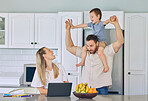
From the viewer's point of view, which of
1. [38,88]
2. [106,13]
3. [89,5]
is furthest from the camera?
[89,5]

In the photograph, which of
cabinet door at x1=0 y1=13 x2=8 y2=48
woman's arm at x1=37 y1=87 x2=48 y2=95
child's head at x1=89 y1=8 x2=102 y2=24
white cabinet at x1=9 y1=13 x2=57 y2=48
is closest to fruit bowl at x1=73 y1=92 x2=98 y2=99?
woman's arm at x1=37 y1=87 x2=48 y2=95

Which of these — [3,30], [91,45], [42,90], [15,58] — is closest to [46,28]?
[3,30]

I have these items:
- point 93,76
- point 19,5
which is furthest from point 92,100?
point 19,5

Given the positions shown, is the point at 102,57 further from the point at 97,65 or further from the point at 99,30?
the point at 99,30

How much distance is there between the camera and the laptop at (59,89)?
2764 millimetres

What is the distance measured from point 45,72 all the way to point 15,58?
2.41 meters

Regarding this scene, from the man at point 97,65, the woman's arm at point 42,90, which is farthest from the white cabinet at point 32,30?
the woman's arm at point 42,90

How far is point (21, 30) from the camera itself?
17.3 feet

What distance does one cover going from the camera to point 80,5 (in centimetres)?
556

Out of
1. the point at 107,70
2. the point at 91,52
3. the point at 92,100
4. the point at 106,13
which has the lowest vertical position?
the point at 92,100

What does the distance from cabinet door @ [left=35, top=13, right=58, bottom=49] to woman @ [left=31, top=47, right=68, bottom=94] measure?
1710mm

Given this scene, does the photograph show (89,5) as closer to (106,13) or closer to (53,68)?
(106,13)

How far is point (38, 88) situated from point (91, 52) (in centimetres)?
80

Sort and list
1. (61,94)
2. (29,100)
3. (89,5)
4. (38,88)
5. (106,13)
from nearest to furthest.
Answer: (29,100)
(61,94)
(38,88)
(106,13)
(89,5)
